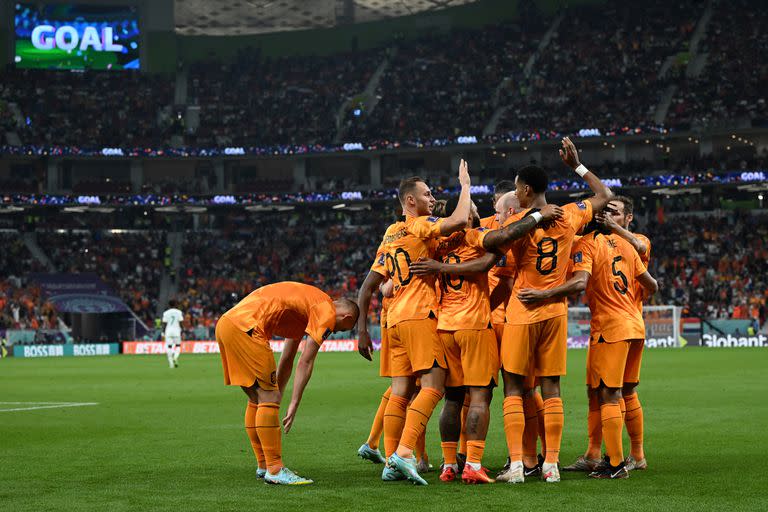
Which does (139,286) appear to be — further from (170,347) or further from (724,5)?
(724,5)

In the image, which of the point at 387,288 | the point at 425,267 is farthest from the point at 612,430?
the point at 387,288

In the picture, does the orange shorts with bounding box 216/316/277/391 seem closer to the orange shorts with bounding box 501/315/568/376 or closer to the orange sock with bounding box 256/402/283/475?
the orange sock with bounding box 256/402/283/475

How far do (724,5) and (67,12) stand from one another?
4485 centimetres

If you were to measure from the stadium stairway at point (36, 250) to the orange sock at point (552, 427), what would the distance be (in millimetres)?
61198

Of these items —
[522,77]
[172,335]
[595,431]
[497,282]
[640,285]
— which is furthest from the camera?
[522,77]

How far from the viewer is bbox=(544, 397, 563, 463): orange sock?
9.78 m

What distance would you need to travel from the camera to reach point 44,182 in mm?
72625

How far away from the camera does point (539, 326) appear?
992cm

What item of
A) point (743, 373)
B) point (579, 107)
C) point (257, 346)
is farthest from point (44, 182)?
point (257, 346)

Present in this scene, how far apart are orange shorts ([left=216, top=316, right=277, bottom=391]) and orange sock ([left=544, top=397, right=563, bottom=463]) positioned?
2581 millimetres

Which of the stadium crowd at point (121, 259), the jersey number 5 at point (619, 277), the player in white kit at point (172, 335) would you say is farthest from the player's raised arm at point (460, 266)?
the stadium crowd at point (121, 259)

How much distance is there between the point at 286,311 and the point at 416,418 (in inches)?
64.2

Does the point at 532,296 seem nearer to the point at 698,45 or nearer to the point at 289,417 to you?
the point at 289,417

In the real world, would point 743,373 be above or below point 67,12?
below
